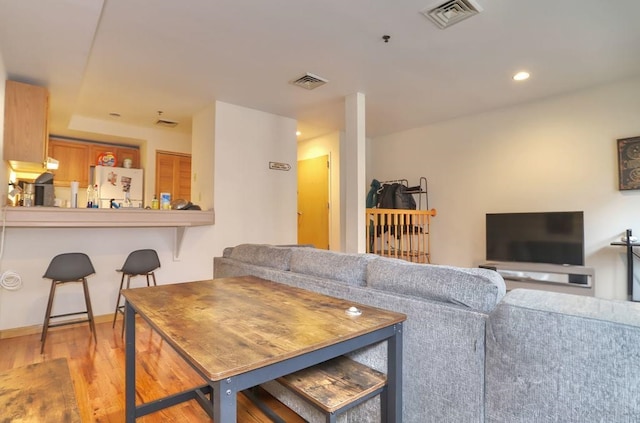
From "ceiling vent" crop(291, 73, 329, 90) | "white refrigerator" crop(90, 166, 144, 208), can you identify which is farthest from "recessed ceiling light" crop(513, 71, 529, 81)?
"white refrigerator" crop(90, 166, 144, 208)

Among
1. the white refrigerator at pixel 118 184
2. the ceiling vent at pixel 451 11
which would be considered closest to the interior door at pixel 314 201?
the white refrigerator at pixel 118 184

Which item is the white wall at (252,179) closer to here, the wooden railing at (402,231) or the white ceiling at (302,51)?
the white ceiling at (302,51)

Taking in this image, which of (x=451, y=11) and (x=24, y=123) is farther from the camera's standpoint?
(x=24, y=123)

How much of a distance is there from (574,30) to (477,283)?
2433mm

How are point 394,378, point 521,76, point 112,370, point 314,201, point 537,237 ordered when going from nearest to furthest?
1. point 394,378
2. point 112,370
3. point 521,76
4. point 537,237
5. point 314,201

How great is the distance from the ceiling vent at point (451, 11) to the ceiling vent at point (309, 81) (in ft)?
4.10

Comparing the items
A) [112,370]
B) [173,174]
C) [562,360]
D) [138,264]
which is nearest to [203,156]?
[173,174]

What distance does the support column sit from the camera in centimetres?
364

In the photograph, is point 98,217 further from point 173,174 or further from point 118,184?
point 173,174

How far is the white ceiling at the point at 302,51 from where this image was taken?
2.17 m

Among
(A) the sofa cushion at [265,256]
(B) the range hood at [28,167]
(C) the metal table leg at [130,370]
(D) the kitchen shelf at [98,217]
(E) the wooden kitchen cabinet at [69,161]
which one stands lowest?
(C) the metal table leg at [130,370]

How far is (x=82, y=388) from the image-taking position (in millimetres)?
2117

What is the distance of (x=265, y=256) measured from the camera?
2197 millimetres

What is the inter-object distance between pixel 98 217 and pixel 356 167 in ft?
8.25
